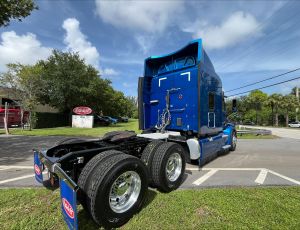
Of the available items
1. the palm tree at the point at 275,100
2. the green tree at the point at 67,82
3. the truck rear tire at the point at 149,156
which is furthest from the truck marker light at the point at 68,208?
the palm tree at the point at 275,100

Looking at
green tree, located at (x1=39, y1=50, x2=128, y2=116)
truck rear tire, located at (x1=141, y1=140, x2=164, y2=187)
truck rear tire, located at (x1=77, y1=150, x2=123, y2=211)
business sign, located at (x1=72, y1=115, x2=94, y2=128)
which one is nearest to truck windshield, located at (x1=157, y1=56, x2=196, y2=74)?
truck rear tire, located at (x1=141, y1=140, x2=164, y2=187)

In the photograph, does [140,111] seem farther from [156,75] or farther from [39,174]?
[39,174]

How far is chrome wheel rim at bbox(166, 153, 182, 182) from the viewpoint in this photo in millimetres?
4666

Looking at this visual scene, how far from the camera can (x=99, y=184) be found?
2943mm

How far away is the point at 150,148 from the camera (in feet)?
14.5

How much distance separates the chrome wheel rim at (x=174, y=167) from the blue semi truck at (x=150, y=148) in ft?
0.04

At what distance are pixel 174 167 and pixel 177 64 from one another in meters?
3.29

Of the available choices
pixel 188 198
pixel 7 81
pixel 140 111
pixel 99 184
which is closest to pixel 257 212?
pixel 188 198

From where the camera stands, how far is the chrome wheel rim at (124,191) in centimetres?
329

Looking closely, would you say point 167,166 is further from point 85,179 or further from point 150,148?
point 85,179

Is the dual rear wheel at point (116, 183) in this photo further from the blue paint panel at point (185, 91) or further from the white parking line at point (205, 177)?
the blue paint panel at point (185, 91)

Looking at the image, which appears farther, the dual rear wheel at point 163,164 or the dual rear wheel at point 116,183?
the dual rear wheel at point 163,164

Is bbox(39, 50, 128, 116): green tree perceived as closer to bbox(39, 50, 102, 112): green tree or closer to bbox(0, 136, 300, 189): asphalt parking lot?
bbox(39, 50, 102, 112): green tree

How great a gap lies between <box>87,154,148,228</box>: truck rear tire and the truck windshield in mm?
3951
